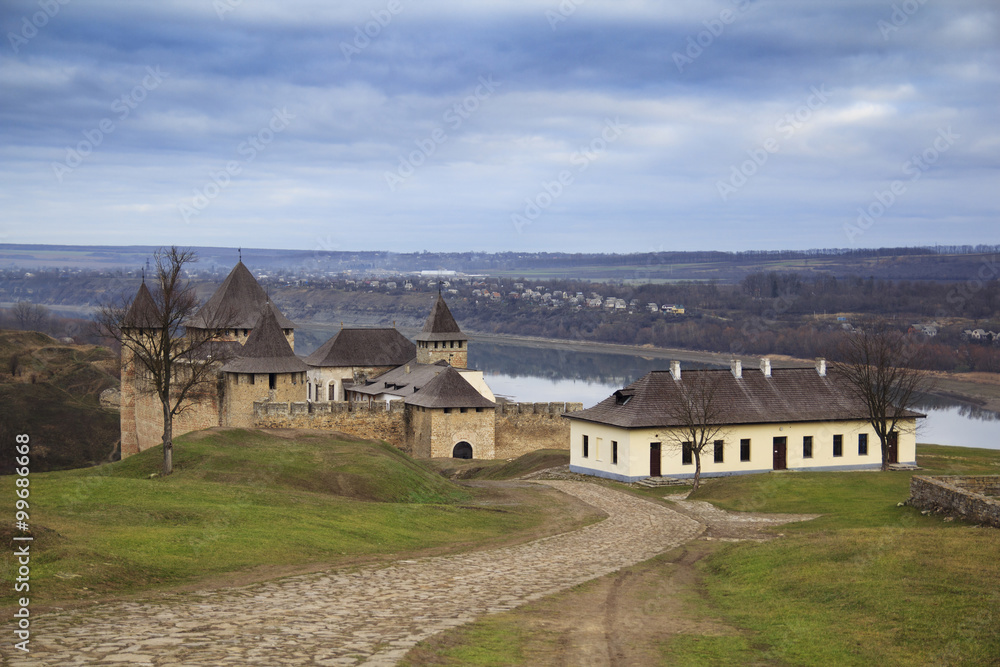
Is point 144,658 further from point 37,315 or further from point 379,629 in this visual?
point 37,315

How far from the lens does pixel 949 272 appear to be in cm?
19200

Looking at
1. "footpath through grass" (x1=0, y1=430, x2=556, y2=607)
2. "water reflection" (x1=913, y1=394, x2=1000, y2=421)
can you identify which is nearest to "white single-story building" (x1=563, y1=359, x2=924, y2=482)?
"footpath through grass" (x1=0, y1=430, x2=556, y2=607)

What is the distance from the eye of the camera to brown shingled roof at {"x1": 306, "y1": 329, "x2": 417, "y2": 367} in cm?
5138

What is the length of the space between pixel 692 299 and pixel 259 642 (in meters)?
147

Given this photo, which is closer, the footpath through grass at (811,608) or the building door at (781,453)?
the footpath through grass at (811,608)

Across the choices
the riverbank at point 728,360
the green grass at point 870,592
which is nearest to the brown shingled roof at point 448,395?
the riverbank at point 728,360

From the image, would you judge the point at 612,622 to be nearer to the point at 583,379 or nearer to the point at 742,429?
the point at 742,429

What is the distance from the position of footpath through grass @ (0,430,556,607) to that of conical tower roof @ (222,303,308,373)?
11.7 m

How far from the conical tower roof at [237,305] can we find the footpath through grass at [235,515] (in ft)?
59.5

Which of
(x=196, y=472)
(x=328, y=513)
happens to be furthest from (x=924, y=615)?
(x=196, y=472)

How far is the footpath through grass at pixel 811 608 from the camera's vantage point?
916 centimetres

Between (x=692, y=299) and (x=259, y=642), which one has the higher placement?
(x=692, y=299)

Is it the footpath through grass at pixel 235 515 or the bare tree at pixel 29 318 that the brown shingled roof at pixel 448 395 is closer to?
the footpath through grass at pixel 235 515

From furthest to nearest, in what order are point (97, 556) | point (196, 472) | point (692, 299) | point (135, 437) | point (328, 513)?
point (692, 299), point (135, 437), point (196, 472), point (328, 513), point (97, 556)
